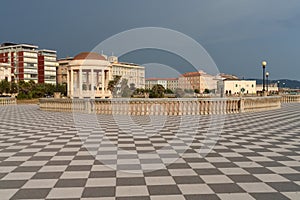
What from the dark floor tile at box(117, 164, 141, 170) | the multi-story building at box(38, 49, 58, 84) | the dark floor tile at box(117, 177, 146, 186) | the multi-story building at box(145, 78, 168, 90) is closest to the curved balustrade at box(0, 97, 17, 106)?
the dark floor tile at box(117, 164, 141, 170)

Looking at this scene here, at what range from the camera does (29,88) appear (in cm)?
6500

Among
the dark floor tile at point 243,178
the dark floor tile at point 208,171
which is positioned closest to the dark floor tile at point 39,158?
the dark floor tile at point 208,171

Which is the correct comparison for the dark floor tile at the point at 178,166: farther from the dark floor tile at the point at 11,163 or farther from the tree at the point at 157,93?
the tree at the point at 157,93

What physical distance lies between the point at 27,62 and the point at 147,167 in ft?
317

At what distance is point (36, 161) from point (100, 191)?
2345 millimetres

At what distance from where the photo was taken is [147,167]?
5.32 metres

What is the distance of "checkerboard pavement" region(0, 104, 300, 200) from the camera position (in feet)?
13.0

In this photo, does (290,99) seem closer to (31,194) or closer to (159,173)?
(159,173)

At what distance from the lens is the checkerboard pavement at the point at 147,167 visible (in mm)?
3975

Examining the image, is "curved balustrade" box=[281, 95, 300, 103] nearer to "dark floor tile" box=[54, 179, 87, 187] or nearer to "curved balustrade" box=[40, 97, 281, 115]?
"curved balustrade" box=[40, 97, 281, 115]

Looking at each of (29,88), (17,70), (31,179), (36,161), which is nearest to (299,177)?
(31,179)

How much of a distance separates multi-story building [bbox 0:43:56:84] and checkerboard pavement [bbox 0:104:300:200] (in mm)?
91457

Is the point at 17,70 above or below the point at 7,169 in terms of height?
above

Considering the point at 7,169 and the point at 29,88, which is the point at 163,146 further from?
the point at 29,88
